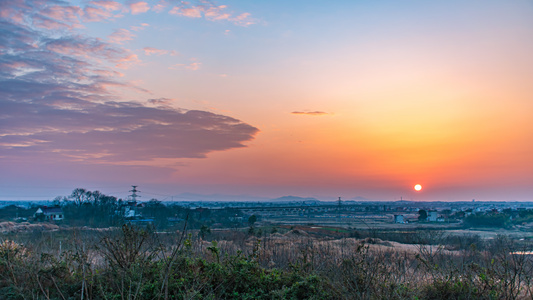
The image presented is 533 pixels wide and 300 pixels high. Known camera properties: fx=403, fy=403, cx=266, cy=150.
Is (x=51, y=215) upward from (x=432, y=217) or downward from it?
upward

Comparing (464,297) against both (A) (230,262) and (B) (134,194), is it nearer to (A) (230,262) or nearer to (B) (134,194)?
(A) (230,262)

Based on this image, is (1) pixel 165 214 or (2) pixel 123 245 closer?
(2) pixel 123 245

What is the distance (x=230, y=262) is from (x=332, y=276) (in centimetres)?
224

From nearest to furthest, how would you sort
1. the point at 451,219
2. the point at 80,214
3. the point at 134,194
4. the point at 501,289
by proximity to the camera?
the point at 501,289 < the point at 80,214 < the point at 134,194 < the point at 451,219

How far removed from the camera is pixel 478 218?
66.1 meters

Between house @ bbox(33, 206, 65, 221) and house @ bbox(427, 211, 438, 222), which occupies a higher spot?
house @ bbox(33, 206, 65, 221)

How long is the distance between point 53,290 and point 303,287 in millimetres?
5111

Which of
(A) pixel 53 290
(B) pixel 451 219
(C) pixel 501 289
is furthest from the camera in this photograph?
(B) pixel 451 219

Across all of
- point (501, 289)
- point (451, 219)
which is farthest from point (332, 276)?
point (451, 219)

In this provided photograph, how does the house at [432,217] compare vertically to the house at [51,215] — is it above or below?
below

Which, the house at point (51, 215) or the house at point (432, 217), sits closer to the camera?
the house at point (51, 215)

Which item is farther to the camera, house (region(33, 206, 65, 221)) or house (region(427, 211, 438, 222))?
house (region(427, 211, 438, 222))

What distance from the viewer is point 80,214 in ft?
174

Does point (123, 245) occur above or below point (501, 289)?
above
